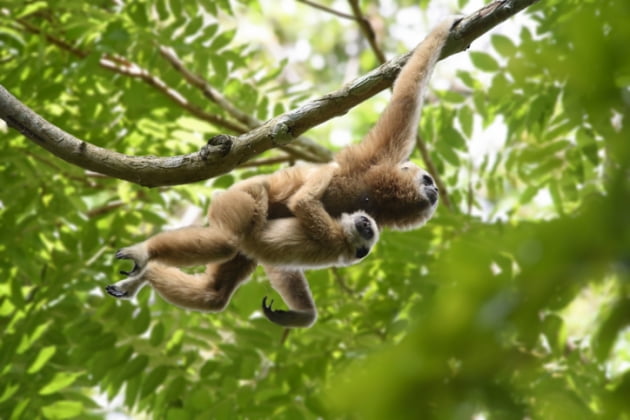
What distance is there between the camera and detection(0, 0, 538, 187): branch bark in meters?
3.31

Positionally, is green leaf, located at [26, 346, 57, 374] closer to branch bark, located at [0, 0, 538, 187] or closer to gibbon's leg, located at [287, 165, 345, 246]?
branch bark, located at [0, 0, 538, 187]

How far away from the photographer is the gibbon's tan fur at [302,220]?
3809 millimetres

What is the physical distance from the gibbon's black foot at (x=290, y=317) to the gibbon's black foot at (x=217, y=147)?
3.89ft

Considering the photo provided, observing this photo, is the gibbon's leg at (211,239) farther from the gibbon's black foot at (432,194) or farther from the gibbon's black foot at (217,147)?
the gibbon's black foot at (432,194)

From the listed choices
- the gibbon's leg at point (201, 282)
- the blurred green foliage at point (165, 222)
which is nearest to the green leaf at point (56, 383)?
the blurred green foliage at point (165, 222)

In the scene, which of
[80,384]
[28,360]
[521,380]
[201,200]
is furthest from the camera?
[201,200]

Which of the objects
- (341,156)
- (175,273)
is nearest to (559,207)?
(341,156)

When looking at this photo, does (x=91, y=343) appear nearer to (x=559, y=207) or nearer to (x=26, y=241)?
(x=26, y=241)

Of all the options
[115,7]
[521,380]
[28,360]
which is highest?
[115,7]

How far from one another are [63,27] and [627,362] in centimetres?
519

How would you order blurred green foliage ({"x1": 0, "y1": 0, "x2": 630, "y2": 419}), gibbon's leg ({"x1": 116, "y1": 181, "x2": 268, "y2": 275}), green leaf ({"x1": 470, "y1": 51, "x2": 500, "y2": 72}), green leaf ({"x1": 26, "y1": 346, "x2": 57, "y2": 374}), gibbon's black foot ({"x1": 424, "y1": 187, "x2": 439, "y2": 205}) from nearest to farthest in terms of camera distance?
gibbon's leg ({"x1": 116, "y1": 181, "x2": 268, "y2": 275}) < gibbon's black foot ({"x1": 424, "y1": 187, "x2": 439, "y2": 205}) < green leaf ({"x1": 26, "y1": 346, "x2": 57, "y2": 374}) < blurred green foliage ({"x1": 0, "y1": 0, "x2": 630, "y2": 419}) < green leaf ({"x1": 470, "y1": 51, "x2": 500, "y2": 72})

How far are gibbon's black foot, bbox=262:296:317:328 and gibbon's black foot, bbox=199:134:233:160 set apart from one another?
119 centimetres

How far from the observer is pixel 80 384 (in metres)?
5.14

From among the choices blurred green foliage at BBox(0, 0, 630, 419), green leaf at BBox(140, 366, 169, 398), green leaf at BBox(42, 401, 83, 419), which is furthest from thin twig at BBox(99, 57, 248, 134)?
green leaf at BBox(42, 401, 83, 419)
